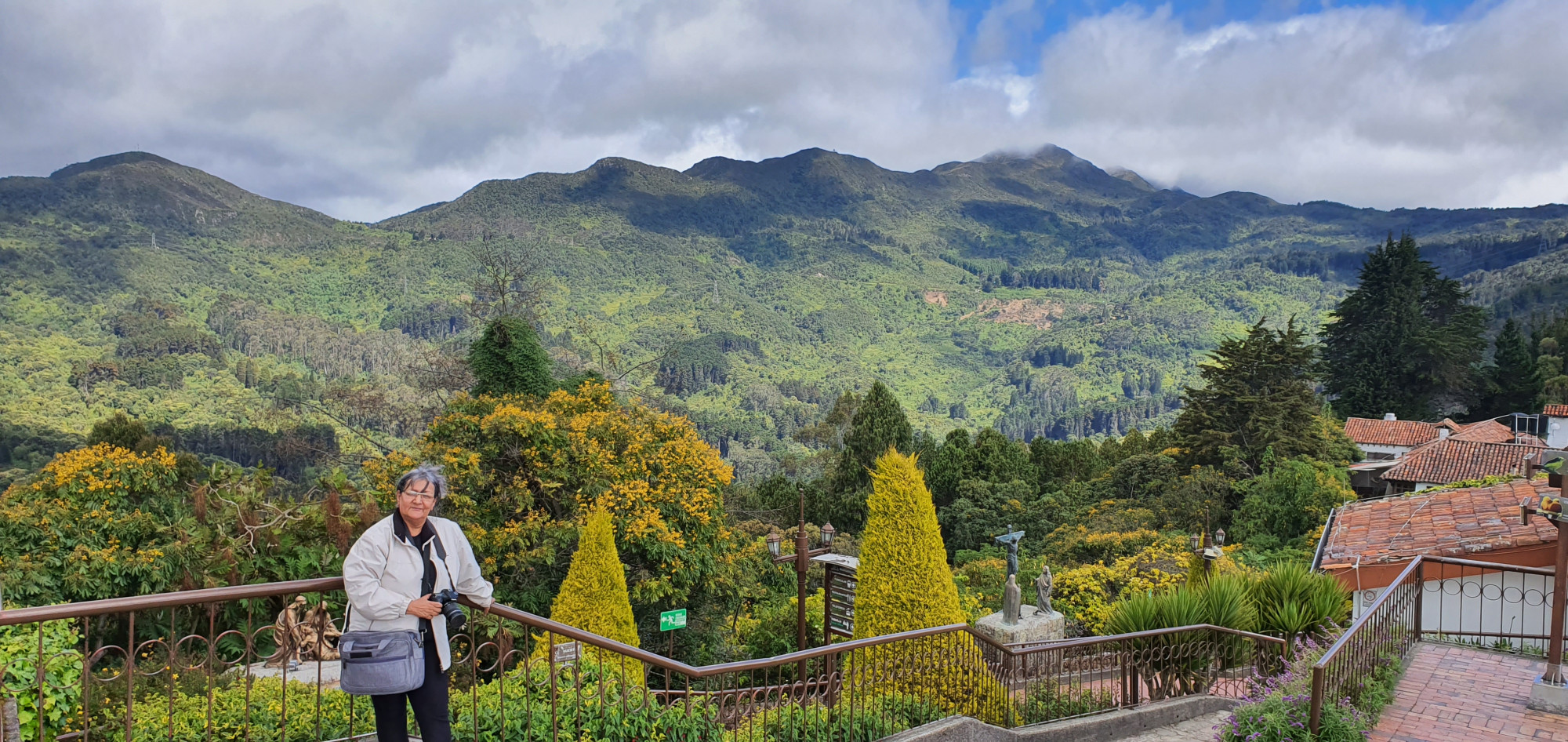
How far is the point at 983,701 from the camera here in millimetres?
7555

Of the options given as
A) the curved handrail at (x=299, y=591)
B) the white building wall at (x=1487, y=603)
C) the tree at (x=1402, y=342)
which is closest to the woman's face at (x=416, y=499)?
the curved handrail at (x=299, y=591)

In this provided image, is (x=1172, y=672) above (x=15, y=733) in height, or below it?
below

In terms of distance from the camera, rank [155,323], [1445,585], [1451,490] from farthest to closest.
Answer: [155,323] → [1451,490] → [1445,585]

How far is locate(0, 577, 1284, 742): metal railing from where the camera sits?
3748 mm

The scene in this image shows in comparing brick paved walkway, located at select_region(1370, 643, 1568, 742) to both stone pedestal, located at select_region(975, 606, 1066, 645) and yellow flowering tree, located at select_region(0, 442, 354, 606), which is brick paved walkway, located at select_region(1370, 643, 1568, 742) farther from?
yellow flowering tree, located at select_region(0, 442, 354, 606)

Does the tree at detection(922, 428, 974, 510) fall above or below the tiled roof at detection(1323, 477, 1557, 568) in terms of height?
Answer: below

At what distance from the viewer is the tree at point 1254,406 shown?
30609mm

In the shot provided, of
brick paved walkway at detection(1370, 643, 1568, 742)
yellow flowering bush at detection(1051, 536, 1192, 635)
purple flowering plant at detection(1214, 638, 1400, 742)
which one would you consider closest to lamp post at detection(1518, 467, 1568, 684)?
brick paved walkway at detection(1370, 643, 1568, 742)

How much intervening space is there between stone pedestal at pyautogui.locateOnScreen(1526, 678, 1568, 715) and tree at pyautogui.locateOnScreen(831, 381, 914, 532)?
114 ft

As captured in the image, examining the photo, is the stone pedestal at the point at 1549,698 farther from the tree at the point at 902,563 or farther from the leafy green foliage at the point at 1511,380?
the leafy green foliage at the point at 1511,380

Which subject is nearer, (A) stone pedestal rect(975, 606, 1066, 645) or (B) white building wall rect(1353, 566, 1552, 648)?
(B) white building wall rect(1353, 566, 1552, 648)

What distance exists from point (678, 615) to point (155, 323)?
317 feet

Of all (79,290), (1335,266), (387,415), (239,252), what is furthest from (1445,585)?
(1335,266)

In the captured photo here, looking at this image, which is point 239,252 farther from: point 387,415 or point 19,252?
point 387,415
